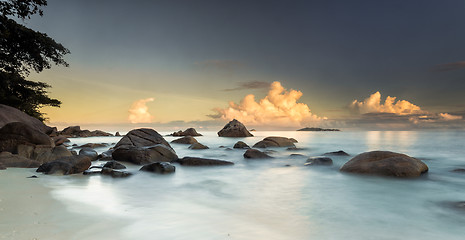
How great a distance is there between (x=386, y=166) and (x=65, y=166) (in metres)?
10.0

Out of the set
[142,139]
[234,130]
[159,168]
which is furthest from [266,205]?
[234,130]

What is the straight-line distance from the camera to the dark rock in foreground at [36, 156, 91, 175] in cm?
769

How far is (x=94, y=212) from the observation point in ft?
14.0

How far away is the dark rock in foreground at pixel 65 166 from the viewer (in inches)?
303

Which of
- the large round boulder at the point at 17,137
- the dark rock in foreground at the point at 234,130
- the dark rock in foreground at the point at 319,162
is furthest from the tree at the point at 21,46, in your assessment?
the dark rock in foreground at the point at 234,130

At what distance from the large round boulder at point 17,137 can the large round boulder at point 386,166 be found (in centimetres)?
1225

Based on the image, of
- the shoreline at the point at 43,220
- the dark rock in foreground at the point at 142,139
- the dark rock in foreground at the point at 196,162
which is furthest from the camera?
the dark rock in foreground at the point at 142,139

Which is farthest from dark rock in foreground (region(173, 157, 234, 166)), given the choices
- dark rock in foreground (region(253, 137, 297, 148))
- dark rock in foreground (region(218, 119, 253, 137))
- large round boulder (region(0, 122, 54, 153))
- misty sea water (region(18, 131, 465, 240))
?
dark rock in foreground (region(218, 119, 253, 137))

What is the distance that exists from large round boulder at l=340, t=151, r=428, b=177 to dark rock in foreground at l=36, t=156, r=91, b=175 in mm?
8949

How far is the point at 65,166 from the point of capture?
781cm

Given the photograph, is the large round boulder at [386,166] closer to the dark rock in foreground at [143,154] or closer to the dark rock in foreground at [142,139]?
the dark rock in foreground at [143,154]

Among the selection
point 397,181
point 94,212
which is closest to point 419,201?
point 397,181

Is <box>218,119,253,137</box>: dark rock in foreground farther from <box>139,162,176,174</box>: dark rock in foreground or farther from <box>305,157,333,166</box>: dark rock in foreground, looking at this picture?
<box>139,162,176,174</box>: dark rock in foreground

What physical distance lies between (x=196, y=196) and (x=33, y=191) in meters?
3.44
